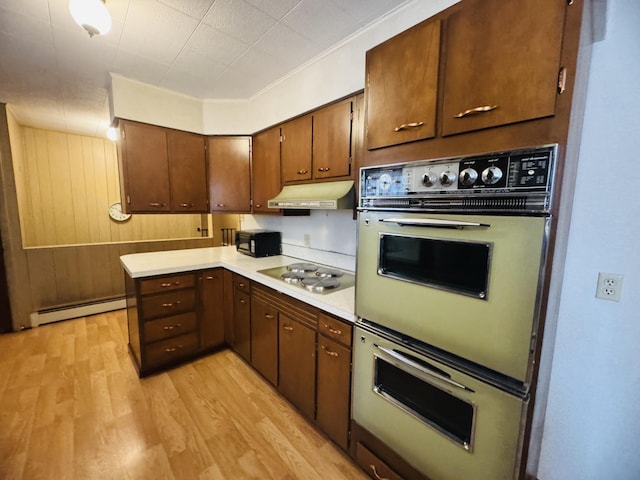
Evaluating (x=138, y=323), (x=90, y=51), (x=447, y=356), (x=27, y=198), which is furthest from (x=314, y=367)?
(x=27, y=198)

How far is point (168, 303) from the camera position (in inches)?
92.6

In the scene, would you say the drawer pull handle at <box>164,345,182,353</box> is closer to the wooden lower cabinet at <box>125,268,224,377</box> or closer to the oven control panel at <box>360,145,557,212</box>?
the wooden lower cabinet at <box>125,268,224,377</box>

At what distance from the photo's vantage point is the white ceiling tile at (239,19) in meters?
1.56

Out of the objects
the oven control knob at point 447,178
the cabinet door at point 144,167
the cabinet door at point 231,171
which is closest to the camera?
the oven control knob at point 447,178

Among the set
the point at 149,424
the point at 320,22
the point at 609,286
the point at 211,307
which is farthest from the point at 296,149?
the point at 149,424

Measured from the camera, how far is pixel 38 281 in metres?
3.35

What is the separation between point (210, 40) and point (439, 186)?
1926 millimetres

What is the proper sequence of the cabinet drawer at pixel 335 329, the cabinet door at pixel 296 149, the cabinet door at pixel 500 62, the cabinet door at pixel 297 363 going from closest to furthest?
the cabinet door at pixel 500 62 → the cabinet drawer at pixel 335 329 → the cabinet door at pixel 297 363 → the cabinet door at pixel 296 149

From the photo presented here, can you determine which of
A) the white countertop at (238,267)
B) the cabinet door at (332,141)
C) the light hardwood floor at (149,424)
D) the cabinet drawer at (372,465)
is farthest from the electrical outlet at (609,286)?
the light hardwood floor at (149,424)

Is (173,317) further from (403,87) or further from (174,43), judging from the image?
(403,87)

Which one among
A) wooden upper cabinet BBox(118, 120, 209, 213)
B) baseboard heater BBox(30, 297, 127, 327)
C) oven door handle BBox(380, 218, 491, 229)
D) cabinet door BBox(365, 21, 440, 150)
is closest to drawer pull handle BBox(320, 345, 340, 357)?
oven door handle BBox(380, 218, 491, 229)

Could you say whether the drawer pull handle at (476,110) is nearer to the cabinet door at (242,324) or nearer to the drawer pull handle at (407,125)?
the drawer pull handle at (407,125)

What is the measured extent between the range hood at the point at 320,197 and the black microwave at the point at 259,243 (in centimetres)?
66

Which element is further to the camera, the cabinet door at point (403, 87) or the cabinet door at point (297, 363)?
the cabinet door at point (297, 363)
